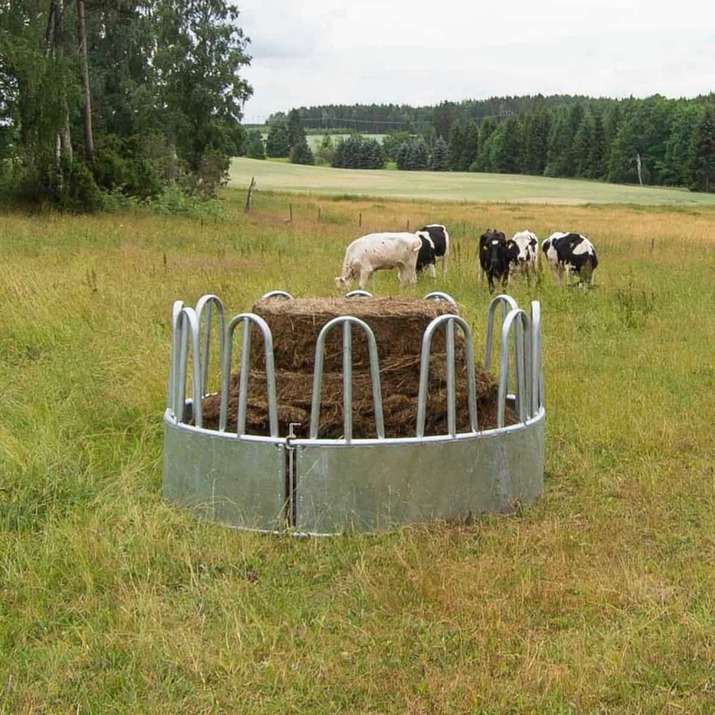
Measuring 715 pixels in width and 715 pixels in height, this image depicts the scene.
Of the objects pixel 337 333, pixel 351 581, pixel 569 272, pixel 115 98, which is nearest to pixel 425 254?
pixel 569 272

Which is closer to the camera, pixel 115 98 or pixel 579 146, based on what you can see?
pixel 115 98

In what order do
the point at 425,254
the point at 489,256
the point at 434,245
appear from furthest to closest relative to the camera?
the point at 434,245, the point at 425,254, the point at 489,256

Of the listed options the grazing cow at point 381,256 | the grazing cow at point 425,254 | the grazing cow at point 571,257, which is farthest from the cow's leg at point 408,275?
the grazing cow at point 571,257

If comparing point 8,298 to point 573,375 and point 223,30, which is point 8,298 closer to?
point 573,375

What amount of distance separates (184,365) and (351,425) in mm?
1165

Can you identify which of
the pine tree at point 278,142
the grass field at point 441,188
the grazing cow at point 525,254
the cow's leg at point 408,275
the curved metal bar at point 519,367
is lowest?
the grass field at point 441,188

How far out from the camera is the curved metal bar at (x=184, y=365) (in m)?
5.36

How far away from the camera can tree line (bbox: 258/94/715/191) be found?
325ft

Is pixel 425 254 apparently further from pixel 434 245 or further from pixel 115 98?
pixel 115 98

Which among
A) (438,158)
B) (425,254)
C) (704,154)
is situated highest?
(704,154)

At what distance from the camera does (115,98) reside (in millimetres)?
40062

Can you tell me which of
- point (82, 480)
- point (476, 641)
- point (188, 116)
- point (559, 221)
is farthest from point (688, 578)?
point (188, 116)

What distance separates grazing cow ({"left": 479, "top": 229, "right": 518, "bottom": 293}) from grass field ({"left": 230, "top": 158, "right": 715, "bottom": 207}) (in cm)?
4220

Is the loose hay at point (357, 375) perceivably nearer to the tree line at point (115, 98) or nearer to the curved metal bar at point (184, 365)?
the curved metal bar at point (184, 365)
